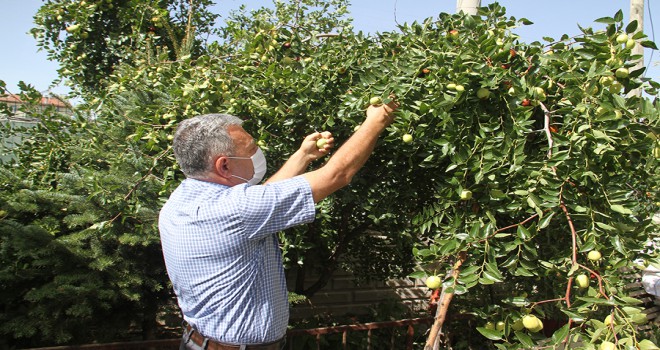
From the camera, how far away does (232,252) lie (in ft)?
5.55

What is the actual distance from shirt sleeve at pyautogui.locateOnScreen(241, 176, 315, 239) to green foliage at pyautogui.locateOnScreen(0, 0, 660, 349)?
0.40 meters

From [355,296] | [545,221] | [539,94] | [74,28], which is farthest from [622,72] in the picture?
[74,28]

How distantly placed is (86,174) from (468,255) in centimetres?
225

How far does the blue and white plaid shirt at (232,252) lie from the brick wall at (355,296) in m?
2.99

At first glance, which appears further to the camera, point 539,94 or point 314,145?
point 314,145

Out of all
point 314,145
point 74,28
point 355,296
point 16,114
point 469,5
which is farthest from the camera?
point 355,296

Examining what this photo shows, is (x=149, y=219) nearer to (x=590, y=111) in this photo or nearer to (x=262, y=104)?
(x=262, y=104)

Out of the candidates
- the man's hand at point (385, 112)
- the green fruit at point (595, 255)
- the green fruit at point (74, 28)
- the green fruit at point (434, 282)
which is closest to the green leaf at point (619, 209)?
the green fruit at point (595, 255)

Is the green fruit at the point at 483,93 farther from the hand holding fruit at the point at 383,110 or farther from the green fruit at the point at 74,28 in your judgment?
the green fruit at the point at 74,28

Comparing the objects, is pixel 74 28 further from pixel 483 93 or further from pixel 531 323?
pixel 531 323

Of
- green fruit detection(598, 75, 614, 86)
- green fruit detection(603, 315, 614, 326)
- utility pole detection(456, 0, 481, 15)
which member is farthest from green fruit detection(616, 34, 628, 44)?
utility pole detection(456, 0, 481, 15)

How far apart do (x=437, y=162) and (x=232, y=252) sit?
83 cm

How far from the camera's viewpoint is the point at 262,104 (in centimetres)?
220

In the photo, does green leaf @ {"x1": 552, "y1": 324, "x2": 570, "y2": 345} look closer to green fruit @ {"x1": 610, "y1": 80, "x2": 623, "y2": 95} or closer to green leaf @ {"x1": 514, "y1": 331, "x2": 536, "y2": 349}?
green leaf @ {"x1": 514, "y1": 331, "x2": 536, "y2": 349}
